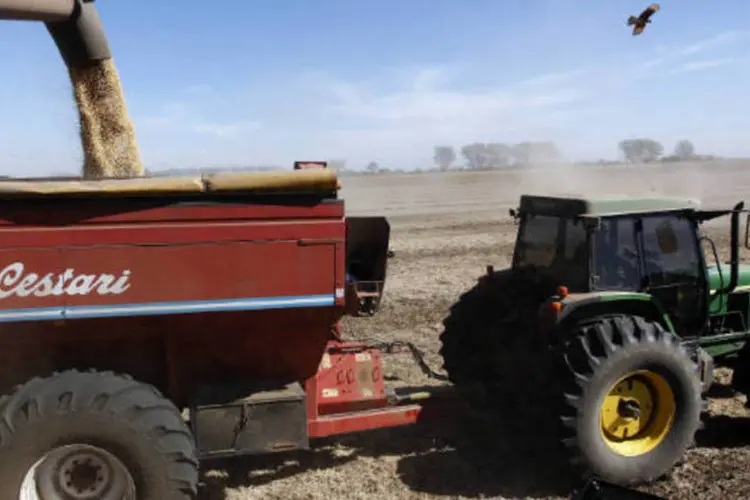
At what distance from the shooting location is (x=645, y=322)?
5.02 m

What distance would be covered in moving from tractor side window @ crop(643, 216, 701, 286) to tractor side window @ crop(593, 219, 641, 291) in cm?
12

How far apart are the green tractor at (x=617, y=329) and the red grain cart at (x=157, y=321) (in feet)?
→ 5.73

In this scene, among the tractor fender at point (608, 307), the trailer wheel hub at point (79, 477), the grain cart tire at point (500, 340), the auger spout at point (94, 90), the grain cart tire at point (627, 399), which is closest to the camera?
the trailer wheel hub at point (79, 477)

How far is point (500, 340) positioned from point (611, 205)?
59.9 inches

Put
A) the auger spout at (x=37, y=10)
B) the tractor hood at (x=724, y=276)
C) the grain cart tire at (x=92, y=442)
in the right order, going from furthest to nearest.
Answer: the tractor hood at (x=724, y=276), the auger spout at (x=37, y=10), the grain cart tire at (x=92, y=442)

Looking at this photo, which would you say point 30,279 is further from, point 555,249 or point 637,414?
point 637,414

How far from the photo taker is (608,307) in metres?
5.21

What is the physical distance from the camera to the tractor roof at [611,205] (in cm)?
516

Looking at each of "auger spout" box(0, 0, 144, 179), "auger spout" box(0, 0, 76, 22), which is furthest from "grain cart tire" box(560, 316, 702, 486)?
"auger spout" box(0, 0, 76, 22)

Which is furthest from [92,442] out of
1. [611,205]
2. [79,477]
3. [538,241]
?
[611,205]

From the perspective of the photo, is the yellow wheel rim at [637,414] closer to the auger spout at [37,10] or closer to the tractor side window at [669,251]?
the tractor side window at [669,251]

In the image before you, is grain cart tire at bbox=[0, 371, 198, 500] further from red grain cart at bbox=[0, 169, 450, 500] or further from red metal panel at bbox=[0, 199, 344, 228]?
red metal panel at bbox=[0, 199, 344, 228]

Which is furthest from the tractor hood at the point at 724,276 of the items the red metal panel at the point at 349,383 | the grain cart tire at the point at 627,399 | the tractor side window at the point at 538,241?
the red metal panel at the point at 349,383

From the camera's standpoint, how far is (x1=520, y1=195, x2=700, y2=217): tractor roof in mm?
5164
